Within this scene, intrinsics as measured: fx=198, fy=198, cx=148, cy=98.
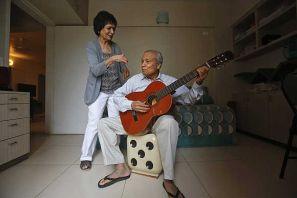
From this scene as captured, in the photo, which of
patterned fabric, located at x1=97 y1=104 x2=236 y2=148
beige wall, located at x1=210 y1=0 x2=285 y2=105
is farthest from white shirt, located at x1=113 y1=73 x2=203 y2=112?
beige wall, located at x1=210 y1=0 x2=285 y2=105

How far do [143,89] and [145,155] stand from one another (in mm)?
498

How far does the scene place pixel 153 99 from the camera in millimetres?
1375

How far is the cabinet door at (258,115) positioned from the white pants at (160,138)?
1.85 meters

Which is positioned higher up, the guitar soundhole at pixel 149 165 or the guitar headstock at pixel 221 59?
the guitar headstock at pixel 221 59

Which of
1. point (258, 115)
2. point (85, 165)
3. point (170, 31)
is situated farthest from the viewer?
point (170, 31)

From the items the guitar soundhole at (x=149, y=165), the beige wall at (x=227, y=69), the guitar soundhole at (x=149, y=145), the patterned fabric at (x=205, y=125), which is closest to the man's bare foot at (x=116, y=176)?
the guitar soundhole at (x=149, y=165)

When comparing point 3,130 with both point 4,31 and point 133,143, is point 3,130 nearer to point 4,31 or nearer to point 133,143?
point 133,143

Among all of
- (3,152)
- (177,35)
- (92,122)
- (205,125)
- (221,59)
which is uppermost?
(177,35)

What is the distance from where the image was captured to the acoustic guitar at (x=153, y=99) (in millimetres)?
1232

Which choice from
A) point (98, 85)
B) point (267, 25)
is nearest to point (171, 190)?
point (98, 85)

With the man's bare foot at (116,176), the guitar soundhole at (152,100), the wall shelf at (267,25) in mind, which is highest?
the wall shelf at (267,25)

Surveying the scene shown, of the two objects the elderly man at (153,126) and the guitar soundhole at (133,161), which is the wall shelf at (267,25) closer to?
the elderly man at (153,126)

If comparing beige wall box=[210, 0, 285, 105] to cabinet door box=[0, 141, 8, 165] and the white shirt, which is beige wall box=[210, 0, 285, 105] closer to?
the white shirt

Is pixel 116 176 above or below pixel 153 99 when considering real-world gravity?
below
